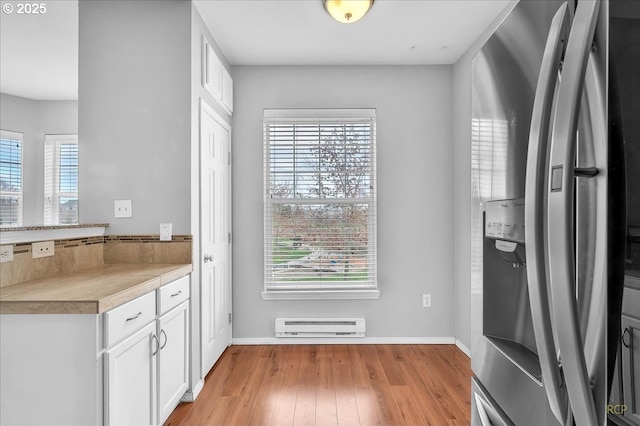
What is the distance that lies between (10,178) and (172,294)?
1.08m

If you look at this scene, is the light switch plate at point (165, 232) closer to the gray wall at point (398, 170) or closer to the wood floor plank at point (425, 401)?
the gray wall at point (398, 170)

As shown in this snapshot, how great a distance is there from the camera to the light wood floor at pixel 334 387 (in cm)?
224

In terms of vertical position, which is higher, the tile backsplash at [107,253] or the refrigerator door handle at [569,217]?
the refrigerator door handle at [569,217]

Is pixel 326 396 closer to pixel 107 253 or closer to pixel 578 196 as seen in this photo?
pixel 107 253

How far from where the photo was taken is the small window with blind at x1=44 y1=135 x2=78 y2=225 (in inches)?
87.4

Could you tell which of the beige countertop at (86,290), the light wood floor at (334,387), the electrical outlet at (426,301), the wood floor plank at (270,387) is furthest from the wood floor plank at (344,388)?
the beige countertop at (86,290)

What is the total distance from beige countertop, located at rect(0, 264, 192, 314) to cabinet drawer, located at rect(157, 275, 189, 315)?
0.04 metres

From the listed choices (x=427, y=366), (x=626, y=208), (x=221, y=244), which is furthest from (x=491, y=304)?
(x=221, y=244)

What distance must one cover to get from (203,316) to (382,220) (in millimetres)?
1819

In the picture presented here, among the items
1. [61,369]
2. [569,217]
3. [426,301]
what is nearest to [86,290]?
[61,369]

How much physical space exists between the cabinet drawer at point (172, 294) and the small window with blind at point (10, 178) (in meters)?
0.90

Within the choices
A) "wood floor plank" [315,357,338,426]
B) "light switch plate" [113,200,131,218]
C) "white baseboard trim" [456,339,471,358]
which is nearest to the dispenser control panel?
"wood floor plank" [315,357,338,426]

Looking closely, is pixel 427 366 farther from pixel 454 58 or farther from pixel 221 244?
pixel 454 58

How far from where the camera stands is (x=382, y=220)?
3.49 meters
